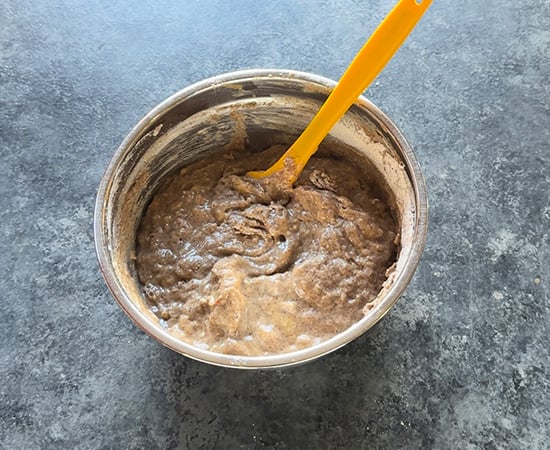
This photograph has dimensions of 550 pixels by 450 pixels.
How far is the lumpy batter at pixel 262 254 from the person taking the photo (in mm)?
1438

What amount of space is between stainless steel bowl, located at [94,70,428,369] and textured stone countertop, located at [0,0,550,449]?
0.93 ft

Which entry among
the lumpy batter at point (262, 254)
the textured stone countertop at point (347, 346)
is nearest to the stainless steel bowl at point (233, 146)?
the lumpy batter at point (262, 254)

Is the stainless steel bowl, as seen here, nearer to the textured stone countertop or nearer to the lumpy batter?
the lumpy batter

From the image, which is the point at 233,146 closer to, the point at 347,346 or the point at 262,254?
the point at 262,254

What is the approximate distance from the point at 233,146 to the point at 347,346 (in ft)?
1.90

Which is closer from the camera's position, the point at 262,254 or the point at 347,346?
the point at 262,254

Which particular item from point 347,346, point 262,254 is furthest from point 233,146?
point 347,346

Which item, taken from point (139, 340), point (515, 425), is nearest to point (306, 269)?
point (139, 340)

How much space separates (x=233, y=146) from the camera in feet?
5.60

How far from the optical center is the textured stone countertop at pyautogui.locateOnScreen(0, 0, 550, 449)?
1.59m

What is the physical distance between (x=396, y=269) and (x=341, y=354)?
323 mm

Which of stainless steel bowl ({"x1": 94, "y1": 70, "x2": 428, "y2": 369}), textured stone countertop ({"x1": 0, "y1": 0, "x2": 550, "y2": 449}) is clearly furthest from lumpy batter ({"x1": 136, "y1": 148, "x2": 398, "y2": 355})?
textured stone countertop ({"x1": 0, "y1": 0, "x2": 550, "y2": 449})

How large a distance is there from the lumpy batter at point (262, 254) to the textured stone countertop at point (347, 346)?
22 centimetres

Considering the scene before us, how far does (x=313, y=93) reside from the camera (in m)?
1.52
